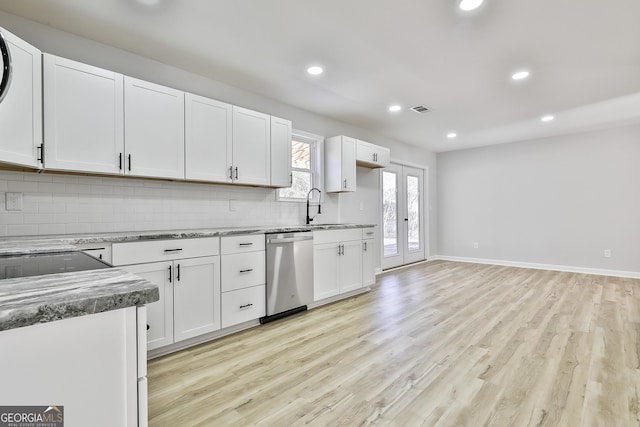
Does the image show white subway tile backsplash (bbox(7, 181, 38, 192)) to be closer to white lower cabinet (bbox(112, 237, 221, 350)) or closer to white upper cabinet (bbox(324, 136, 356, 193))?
white lower cabinet (bbox(112, 237, 221, 350))

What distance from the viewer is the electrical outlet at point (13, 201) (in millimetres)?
2178

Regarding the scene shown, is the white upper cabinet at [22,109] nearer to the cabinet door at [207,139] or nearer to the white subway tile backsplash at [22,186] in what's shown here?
the white subway tile backsplash at [22,186]

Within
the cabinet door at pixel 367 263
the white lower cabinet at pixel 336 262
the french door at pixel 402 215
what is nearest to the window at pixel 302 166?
the white lower cabinet at pixel 336 262

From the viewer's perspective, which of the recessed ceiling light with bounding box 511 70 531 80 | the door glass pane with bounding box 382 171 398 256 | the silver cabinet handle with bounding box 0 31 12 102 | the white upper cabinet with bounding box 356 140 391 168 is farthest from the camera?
the door glass pane with bounding box 382 171 398 256

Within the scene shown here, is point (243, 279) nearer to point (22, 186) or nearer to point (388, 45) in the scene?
point (22, 186)

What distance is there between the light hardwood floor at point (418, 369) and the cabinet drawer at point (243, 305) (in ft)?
0.49

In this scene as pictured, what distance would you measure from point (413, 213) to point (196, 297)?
503 centimetres

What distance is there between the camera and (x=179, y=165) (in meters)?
2.72

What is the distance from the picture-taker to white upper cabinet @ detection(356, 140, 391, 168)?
4.57m

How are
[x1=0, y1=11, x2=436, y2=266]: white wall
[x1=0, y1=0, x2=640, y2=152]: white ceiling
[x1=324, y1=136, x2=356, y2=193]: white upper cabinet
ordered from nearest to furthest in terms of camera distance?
[x1=0, y1=0, x2=640, y2=152]: white ceiling
[x1=0, y1=11, x2=436, y2=266]: white wall
[x1=324, y1=136, x2=356, y2=193]: white upper cabinet

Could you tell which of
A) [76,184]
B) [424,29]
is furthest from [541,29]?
[76,184]

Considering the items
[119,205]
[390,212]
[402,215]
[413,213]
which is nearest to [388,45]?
[119,205]

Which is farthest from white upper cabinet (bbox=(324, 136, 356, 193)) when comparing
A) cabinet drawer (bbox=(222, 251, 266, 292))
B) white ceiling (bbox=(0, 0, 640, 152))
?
cabinet drawer (bbox=(222, 251, 266, 292))

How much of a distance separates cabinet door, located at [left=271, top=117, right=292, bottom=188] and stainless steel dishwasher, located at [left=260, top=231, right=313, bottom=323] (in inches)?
25.9
